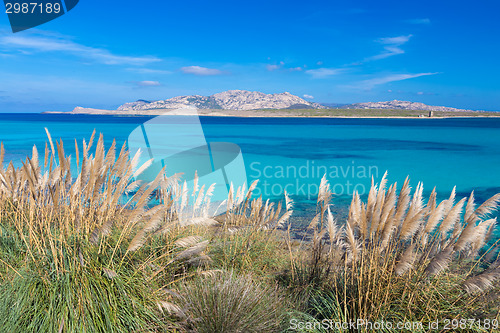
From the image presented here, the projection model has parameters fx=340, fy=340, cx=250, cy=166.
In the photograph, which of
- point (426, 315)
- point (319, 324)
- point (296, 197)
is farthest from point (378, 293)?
point (296, 197)

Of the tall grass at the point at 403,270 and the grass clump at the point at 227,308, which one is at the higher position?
the tall grass at the point at 403,270

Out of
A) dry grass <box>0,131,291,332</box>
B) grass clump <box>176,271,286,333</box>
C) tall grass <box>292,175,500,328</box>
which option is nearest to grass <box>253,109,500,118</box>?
tall grass <box>292,175,500,328</box>

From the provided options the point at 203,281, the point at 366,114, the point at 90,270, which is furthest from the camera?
the point at 366,114

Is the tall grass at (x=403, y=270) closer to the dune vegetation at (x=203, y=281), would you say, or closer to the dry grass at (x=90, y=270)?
the dune vegetation at (x=203, y=281)

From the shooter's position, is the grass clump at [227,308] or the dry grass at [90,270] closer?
the dry grass at [90,270]

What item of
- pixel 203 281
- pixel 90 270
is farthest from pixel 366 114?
pixel 90 270

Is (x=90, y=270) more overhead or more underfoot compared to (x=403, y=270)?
more underfoot

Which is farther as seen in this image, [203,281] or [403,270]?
[203,281]

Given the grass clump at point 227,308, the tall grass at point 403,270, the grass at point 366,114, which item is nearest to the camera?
the tall grass at point 403,270

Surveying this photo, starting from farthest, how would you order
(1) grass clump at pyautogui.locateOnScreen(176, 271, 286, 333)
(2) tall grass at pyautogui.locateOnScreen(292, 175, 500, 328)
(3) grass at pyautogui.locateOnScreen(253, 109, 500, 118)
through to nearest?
(3) grass at pyautogui.locateOnScreen(253, 109, 500, 118) → (1) grass clump at pyautogui.locateOnScreen(176, 271, 286, 333) → (2) tall grass at pyautogui.locateOnScreen(292, 175, 500, 328)

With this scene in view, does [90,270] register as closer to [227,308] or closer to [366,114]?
[227,308]

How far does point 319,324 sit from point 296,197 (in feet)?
32.1

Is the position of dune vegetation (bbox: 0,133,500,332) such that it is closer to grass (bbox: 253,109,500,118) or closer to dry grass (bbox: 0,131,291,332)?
dry grass (bbox: 0,131,291,332)

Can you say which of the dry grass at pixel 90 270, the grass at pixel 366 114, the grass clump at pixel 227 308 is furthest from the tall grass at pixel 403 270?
the grass at pixel 366 114
